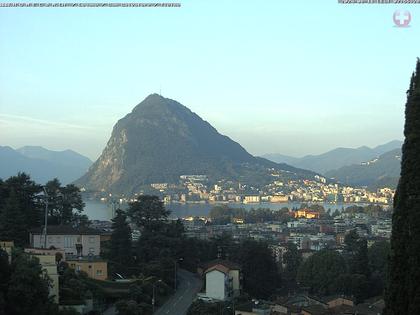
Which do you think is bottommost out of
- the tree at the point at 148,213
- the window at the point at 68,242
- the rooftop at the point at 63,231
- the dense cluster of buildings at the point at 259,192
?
the window at the point at 68,242

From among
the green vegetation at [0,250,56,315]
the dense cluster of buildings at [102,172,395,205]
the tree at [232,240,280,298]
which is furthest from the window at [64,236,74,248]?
the dense cluster of buildings at [102,172,395,205]

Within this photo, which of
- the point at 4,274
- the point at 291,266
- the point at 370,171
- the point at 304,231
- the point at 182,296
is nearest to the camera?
the point at 4,274

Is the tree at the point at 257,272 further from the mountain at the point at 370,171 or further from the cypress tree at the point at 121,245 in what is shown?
the mountain at the point at 370,171

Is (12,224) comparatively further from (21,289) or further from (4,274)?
(21,289)

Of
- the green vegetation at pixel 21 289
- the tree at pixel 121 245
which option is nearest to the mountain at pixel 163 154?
the tree at pixel 121 245

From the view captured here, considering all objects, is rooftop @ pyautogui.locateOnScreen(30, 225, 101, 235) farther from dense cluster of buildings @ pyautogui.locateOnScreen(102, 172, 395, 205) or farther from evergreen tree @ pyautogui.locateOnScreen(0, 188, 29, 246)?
dense cluster of buildings @ pyautogui.locateOnScreen(102, 172, 395, 205)

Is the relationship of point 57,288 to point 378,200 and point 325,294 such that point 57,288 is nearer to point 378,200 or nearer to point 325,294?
point 325,294

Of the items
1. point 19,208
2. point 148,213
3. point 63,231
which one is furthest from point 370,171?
point 19,208
